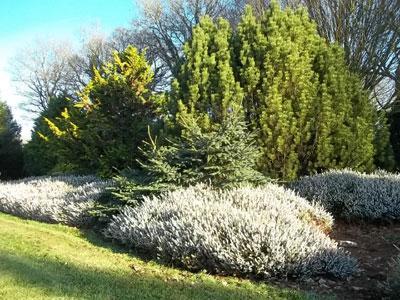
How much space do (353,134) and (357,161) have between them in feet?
1.90

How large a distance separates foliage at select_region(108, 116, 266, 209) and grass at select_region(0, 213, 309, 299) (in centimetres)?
159

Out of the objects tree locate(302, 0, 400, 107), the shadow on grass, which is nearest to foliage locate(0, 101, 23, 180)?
tree locate(302, 0, 400, 107)

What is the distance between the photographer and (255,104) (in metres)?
9.17

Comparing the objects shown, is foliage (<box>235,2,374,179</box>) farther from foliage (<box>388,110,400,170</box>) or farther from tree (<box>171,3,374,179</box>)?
foliage (<box>388,110,400,170</box>)

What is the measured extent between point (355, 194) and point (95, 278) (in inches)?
201

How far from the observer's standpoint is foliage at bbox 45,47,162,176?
11711 mm

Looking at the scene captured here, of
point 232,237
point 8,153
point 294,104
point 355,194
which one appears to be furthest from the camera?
point 8,153

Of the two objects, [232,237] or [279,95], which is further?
[279,95]

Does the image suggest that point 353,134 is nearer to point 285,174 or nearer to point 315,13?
point 285,174

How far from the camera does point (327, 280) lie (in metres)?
5.14

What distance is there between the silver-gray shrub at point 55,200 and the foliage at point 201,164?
906 mm

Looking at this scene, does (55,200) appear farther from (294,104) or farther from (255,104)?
(294,104)

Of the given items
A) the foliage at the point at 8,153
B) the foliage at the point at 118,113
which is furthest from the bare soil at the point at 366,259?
the foliage at the point at 8,153

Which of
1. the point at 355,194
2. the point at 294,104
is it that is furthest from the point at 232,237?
the point at 294,104
